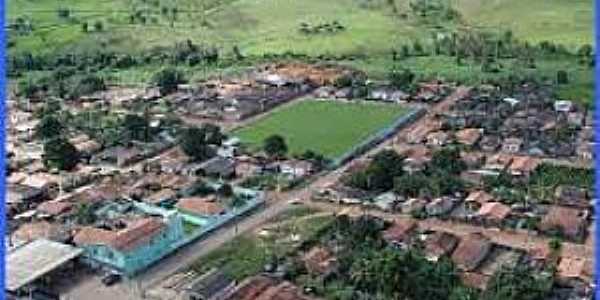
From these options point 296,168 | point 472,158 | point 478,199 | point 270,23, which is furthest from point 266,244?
point 270,23

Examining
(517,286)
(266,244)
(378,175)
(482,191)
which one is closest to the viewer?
(517,286)

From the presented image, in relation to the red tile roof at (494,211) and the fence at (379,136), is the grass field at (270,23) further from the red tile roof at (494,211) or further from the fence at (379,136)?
the red tile roof at (494,211)

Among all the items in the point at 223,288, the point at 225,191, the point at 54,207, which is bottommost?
the point at 223,288

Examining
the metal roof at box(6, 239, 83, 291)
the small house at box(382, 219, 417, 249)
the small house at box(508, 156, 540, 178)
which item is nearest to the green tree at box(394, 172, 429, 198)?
the small house at box(382, 219, 417, 249)

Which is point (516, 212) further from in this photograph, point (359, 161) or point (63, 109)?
point (63, 109)

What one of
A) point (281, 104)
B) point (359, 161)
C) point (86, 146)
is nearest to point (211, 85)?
point (281, 104)

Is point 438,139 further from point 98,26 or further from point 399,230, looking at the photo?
point 98,26

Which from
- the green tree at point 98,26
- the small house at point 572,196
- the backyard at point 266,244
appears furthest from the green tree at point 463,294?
the green tree at point 98,26

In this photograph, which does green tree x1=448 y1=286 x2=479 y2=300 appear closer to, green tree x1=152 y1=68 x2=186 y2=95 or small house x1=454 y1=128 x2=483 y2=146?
small house x1=454 y1=128 x2=483 y2=146
